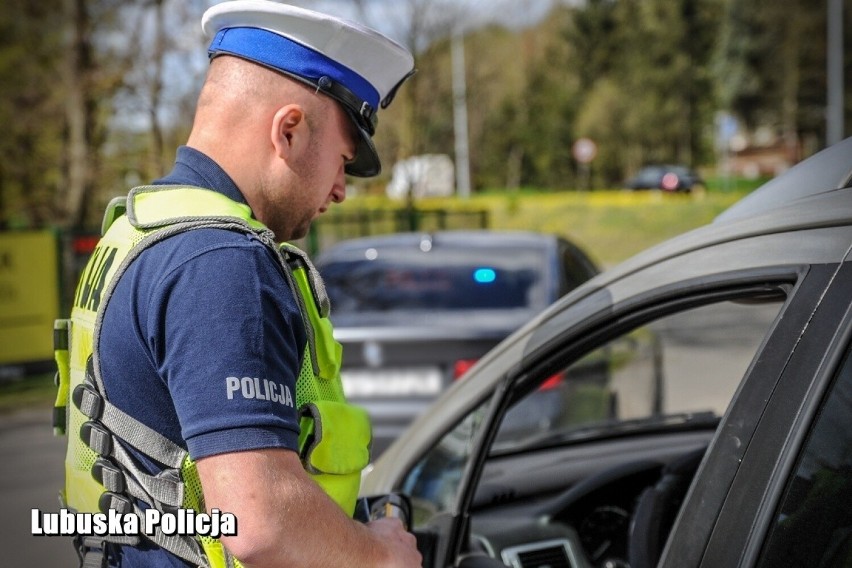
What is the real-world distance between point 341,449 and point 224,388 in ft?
0.91

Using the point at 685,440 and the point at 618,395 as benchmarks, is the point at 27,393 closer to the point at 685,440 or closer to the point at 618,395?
the point at 618,395

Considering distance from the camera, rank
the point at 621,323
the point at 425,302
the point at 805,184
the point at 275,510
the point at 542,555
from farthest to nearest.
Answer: the point at 425,302 → the point at 542,555 → the point at 621,323 → the point at 805,184 → the point at 275,510

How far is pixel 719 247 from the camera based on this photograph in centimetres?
161

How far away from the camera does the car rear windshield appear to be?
5.73 metres

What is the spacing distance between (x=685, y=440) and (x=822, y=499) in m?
1.30

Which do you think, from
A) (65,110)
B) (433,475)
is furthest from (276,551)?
(65,110)

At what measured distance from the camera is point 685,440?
2648mm

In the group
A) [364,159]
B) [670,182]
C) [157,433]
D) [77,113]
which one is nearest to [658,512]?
[364,159]

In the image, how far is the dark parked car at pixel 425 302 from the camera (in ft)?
17.6

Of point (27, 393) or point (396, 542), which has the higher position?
point (396, 542)

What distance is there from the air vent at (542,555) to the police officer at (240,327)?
77cm

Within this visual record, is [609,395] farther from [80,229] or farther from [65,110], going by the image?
[65,110]

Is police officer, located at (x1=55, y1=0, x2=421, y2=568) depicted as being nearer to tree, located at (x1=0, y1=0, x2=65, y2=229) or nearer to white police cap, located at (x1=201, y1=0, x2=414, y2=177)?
white police cap, located at (x1=201, y1=0, x2=414, y2=177)

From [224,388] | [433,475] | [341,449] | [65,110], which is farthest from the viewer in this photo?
[65,110]
